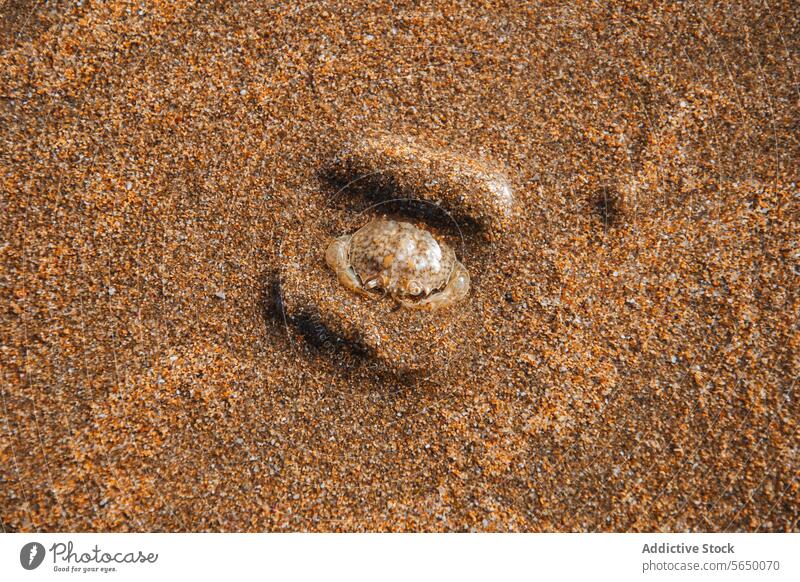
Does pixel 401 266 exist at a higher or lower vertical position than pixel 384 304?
higher

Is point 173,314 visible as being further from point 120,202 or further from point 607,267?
point 607,267

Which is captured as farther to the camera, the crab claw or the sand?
the crab claw

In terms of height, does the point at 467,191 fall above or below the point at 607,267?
above

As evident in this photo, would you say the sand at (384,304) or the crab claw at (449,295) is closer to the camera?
the sand at (384,304)
